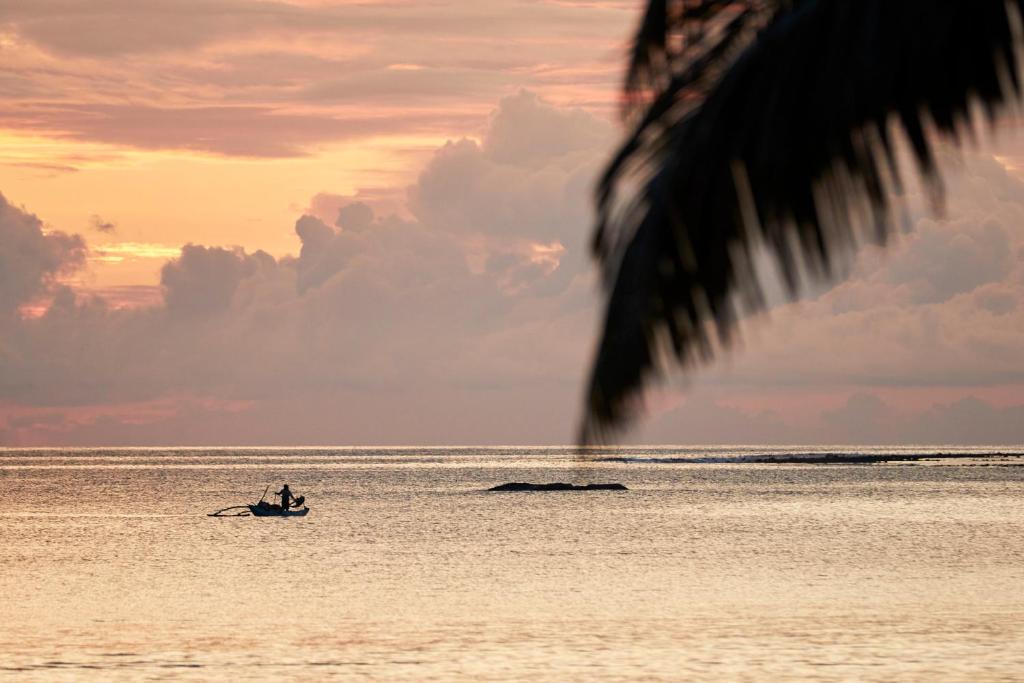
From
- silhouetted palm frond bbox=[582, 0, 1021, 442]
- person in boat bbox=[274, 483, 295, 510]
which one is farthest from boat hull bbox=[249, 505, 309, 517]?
silhouetted palm frond bbox=[582, 0, 1021, 442]

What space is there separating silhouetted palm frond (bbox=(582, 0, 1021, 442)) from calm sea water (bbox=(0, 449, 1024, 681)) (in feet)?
1.66

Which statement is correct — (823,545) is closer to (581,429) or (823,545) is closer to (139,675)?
(139,675)

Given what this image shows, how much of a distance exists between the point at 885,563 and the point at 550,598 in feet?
81.0

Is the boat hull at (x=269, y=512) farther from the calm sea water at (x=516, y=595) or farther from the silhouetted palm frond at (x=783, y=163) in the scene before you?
the silhouetted palm frond at (x=783, y=163)

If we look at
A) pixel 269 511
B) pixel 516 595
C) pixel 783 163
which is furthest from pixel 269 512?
pixel 783 163

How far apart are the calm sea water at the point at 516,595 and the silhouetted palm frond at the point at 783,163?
50 centimetres

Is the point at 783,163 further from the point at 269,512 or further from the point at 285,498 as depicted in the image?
the point at 269,512

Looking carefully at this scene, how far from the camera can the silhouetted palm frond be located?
399cm

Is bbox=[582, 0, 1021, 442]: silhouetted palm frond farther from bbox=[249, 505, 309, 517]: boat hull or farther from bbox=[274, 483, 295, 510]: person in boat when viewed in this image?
bbox=[249, 505, 309, 517]: boat hull

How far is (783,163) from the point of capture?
4023mm

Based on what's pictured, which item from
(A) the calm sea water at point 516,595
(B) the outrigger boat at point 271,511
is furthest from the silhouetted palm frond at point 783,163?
(B) the outrigger boat at point 271,511

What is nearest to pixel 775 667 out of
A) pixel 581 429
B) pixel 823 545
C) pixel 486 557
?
pixel 581 429

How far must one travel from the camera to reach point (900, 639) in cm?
4288

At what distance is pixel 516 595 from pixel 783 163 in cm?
5337
